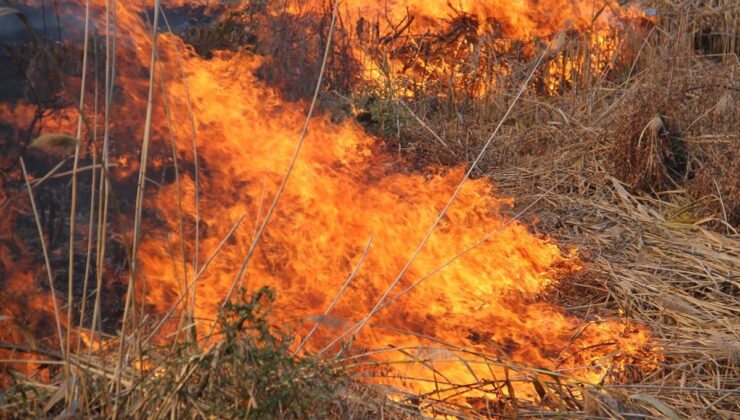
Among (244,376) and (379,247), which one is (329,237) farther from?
(244,376)

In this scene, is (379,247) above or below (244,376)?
below

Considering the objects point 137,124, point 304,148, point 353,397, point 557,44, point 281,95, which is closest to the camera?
point 353,397

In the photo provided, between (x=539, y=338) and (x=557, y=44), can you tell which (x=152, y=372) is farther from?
(x=557, y=44)

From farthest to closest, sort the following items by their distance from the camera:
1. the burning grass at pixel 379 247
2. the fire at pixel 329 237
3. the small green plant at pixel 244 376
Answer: the fire at pixel 329 237 < the burning grass at pixel 379 247 < the small green plant at pixel 244 376

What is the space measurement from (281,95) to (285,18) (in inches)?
39.1

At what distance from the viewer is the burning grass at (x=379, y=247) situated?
1.78 m

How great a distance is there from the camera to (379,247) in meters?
3.12

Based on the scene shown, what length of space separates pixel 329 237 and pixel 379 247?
19 cm

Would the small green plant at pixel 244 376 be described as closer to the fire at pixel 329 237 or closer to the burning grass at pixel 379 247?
the burning grass at pixel 379 247

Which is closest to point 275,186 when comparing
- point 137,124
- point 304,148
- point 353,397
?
point 304,148

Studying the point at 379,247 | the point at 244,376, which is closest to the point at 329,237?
the point at 379,247

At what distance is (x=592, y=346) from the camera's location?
276cm

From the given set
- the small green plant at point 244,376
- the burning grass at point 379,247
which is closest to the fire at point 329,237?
the burning grass at point 379,247

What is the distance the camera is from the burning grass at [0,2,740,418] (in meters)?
1.78
